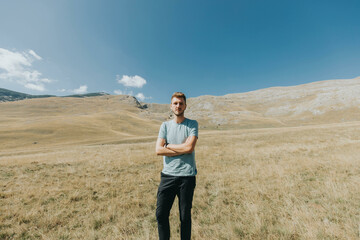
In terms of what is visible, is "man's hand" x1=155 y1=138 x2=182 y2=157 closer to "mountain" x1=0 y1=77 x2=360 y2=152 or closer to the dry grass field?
the dry grass field

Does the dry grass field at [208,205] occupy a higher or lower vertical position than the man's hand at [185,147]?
lower

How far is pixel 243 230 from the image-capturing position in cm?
407

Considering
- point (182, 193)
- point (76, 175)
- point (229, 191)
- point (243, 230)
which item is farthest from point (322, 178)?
point (76, 175)

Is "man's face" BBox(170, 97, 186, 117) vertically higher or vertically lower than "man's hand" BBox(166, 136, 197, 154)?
higher

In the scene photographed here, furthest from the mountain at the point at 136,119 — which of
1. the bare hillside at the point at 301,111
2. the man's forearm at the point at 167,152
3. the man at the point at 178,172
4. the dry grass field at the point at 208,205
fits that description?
the man's forearm at the point at 167,152

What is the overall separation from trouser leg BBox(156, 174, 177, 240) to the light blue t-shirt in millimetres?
229

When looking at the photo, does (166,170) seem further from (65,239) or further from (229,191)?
(229,191)

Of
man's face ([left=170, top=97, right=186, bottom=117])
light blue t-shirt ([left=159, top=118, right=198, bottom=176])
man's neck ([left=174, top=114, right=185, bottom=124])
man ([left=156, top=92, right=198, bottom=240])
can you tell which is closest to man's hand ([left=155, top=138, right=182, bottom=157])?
man ([left=156, top=92, right=198, bottom=240])

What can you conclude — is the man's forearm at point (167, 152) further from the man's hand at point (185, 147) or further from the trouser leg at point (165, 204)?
the trouser leg at point (165, 204)

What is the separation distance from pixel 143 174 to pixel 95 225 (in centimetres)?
493

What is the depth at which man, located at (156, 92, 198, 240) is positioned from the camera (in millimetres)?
3291

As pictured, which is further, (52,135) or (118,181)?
(52,135)

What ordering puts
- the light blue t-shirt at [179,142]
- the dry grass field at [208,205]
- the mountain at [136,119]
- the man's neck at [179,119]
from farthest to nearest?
the mountain at [136,119] → the dry grass field at [208,205] → the man's neck at [179,119] → the light blue t-shirt at [179,142]

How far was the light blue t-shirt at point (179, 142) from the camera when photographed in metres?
3.39
